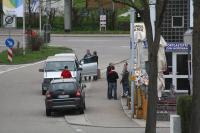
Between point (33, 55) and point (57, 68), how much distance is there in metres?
21.1

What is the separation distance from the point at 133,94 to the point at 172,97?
2.20 m

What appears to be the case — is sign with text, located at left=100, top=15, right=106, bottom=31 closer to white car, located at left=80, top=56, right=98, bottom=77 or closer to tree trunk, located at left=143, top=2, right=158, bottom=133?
white car, located at left=80, top=56, right=98, bottom=77

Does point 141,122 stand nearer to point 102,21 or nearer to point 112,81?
point 112,81

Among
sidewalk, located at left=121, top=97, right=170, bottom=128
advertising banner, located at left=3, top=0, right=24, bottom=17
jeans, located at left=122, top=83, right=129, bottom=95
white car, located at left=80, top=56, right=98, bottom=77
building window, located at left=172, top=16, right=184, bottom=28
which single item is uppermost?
advertising banner, located at left=3, top=0, right=24, bottom=17

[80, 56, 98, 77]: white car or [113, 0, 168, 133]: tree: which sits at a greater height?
[113, 0, 168, 133]: tree

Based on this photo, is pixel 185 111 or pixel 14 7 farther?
pixel 14 7

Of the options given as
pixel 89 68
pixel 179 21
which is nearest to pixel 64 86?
pixel 179 21

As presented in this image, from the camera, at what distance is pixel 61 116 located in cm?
3112

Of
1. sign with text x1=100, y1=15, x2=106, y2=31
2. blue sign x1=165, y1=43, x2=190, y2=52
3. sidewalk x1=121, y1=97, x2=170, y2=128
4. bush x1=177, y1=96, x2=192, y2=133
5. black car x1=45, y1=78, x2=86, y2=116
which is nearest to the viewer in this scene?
bush x1=177, y1=96, x2=192, y2=133

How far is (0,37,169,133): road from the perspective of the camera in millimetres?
27031

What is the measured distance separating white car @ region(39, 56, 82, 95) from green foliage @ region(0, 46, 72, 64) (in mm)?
16789

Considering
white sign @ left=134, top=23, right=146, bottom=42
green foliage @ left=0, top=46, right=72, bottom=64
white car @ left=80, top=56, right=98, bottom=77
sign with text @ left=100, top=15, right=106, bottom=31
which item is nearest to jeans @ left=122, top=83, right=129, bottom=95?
white sign @ left=134, top=23, right=146, bottom=42

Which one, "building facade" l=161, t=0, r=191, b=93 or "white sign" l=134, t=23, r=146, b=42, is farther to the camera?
"building facade" l=161, t=0, r=191, b=93

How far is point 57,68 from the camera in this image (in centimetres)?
3825
